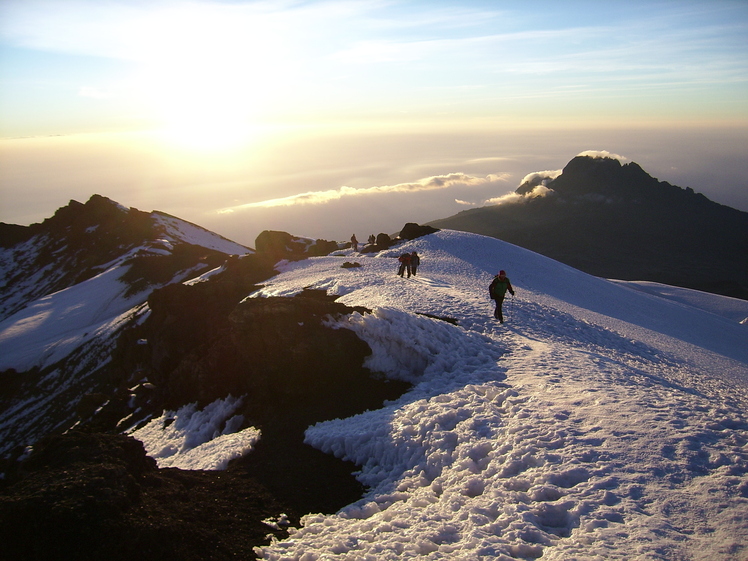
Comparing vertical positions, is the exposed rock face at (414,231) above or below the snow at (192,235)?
above

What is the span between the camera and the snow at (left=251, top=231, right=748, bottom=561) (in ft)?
28.7

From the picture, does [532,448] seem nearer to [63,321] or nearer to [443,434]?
[443,434]

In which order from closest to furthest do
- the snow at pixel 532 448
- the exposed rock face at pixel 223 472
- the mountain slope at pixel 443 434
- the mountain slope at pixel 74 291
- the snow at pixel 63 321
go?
the exposed rock face at pixel 223 472
the snow at pixel 532 448
the mountain slope at pixel 443 434
the mountain slope at pixel 74 291
the snow at pixel 63 321

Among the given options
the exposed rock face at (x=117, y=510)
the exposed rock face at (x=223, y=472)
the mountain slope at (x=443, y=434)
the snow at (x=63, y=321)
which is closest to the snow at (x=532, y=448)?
the mountain slope at (x=443, y=434)

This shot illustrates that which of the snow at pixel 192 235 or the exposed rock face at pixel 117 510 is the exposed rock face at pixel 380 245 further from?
the snow at pixel 192 235

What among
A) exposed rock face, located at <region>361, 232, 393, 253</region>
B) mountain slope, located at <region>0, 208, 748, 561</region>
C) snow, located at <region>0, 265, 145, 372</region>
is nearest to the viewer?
mountain slope, located at <region>0, 208, 748, 561</region>

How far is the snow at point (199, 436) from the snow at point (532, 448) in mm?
3080

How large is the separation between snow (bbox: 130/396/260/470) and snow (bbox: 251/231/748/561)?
3.08 metres

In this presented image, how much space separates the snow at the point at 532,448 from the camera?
28.7 feet

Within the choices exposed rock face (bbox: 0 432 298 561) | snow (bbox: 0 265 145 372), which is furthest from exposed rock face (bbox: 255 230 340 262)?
exposed rock face (bbox: 0 432 298 561)

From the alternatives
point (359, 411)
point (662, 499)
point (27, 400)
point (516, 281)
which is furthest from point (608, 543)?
point (27, 400)

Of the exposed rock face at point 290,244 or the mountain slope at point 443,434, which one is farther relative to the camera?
the exposed rock face at point 290,244

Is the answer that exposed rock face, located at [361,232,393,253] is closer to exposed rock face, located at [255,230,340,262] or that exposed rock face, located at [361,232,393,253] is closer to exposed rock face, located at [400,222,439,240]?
exposed rock face, located at [400,222,439,240]

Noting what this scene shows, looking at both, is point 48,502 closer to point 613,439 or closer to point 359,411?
point 359,411
